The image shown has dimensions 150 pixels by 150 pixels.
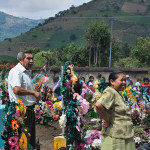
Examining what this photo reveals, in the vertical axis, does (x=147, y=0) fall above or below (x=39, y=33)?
above

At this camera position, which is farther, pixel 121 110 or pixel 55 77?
pixel 55 77

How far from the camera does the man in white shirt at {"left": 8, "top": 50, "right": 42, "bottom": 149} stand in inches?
169

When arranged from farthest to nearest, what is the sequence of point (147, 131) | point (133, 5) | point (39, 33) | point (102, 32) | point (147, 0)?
point (147, 0)
point (133, 5)
point (39, 33)
point (102, 32)
point (147, 131)

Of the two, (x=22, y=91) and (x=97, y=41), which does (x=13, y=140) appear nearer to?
(x=22, y=91)

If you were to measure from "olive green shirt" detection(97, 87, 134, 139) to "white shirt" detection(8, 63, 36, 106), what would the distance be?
1.25 metres

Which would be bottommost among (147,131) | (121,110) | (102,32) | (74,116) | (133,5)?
(147,131)

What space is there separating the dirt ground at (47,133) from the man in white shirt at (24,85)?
2.48 metres

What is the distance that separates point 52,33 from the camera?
426ft

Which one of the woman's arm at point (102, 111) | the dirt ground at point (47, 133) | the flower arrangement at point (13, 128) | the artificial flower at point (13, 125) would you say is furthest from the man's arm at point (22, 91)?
the dirt ground at point (47, 133)

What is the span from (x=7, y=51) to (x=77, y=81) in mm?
107728

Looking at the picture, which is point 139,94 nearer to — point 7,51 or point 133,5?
point 7,51

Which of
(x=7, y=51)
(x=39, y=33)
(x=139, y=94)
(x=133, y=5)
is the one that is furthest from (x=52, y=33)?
(x=139, y=94)

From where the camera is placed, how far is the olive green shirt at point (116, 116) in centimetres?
372

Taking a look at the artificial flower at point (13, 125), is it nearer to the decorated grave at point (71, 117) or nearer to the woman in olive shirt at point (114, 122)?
the decorated grave at point (71, 117)
